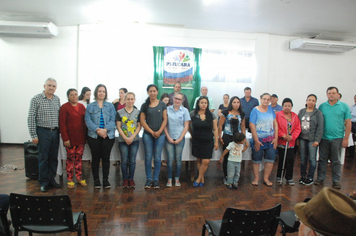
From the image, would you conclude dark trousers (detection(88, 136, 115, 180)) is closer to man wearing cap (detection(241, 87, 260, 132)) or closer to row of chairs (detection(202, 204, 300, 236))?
row of chairs (detection(202, 204, 300, 236))

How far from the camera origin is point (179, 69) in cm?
621

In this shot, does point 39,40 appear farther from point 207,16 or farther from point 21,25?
point 207,16

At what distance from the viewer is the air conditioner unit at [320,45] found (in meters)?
6.34

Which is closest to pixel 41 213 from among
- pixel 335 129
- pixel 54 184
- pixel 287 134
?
pixel 54 184

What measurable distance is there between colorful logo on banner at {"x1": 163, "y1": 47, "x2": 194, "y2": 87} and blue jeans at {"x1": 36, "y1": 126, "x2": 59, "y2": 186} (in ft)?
11.2

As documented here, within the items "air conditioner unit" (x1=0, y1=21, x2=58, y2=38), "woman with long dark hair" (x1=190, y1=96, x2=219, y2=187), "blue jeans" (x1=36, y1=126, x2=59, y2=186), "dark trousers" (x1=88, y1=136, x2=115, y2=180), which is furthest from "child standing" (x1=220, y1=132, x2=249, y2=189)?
"air conditioner unit" (x1=0, y1=21, x2=58, y2=38)

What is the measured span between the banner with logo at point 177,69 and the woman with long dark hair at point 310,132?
3.02 metres

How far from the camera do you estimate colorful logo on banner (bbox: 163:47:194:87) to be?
243 inches

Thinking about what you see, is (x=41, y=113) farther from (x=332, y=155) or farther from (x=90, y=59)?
(x=332, y=155)

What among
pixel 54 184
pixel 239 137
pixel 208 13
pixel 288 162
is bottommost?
pixel 54 184

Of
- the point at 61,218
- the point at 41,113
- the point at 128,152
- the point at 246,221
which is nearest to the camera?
the point at 246,221

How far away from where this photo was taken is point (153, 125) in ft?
11.3

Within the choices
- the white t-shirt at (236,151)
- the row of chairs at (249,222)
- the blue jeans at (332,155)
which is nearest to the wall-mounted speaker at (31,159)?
the white t-shirt at (236,151)

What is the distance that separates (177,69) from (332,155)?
4032mm
